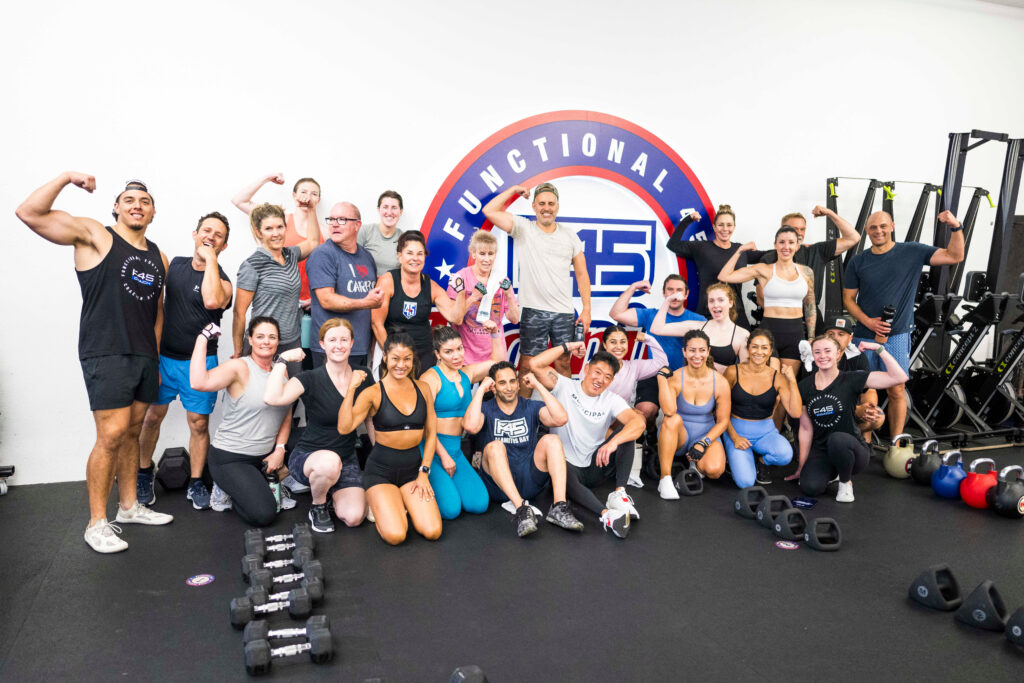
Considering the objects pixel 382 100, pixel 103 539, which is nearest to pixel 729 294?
pixel 382 100

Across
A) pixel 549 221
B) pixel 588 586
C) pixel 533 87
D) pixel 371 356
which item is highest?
pixel 533 87

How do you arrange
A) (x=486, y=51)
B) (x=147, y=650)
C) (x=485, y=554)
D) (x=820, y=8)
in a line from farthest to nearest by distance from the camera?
(x=820, y=8) → (x=486, y=51) → (x=485, y=554) → (x=147, y=650)

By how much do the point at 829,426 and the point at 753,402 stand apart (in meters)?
0.46

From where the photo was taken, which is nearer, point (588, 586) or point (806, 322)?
point (588, 586)

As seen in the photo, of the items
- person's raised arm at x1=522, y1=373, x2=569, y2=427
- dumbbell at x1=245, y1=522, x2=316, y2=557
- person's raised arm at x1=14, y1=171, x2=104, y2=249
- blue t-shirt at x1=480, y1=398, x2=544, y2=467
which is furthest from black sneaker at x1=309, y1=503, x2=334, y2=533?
person's raised arm at x1=14, y1=171, x2=104, y2=249

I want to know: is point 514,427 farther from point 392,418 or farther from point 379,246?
point 379,246

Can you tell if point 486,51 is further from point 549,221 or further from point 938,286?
point 938,286

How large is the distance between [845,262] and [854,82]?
1694 mm

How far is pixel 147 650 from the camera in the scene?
100 inches

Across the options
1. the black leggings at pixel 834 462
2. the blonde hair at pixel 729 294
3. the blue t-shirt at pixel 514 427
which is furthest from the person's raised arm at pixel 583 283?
the black leggings at pixel 834 462

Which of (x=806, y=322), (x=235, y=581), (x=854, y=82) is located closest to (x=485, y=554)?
(x=235, y=581)

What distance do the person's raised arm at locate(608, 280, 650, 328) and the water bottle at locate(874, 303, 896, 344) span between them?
5.53ft

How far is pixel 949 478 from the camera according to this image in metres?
4.29

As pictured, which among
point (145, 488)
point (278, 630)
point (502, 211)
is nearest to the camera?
point (278, 630)
